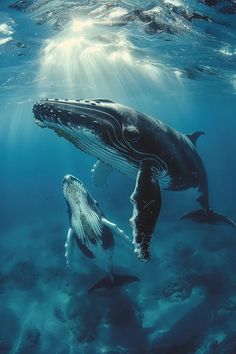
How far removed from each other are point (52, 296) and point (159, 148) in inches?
507

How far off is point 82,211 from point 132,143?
13.4 ft

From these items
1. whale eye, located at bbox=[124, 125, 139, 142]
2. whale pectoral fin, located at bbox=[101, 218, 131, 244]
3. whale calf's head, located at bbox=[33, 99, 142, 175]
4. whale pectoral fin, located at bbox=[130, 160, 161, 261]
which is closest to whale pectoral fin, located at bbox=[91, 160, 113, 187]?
whale pectoral fin, located at bbox=[101, 218, 131, 244]

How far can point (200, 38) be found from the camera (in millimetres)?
18594

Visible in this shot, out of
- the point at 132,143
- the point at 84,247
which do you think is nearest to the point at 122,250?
the point at 84,247

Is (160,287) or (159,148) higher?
(159,148)

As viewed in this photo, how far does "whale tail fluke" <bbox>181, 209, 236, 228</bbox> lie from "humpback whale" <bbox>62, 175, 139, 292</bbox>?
2.36 meters

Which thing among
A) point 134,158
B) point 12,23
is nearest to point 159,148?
point 134,158

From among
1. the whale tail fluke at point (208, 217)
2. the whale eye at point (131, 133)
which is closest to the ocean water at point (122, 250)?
the whale tail fluke at point (208, 217)

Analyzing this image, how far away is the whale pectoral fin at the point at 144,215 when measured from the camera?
4.45 meters

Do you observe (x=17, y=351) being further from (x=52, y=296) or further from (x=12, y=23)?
(x=12, y=23)

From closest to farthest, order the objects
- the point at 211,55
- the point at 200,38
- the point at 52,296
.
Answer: the point at 52,296 → the point at 200,38 → the point at 211,55

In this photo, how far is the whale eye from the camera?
5301 mm

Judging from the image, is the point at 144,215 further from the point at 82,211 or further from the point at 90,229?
the point at 90,229

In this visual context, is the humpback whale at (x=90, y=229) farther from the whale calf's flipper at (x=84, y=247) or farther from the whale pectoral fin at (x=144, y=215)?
the whale pectoral fin at (x=144, y=215)
